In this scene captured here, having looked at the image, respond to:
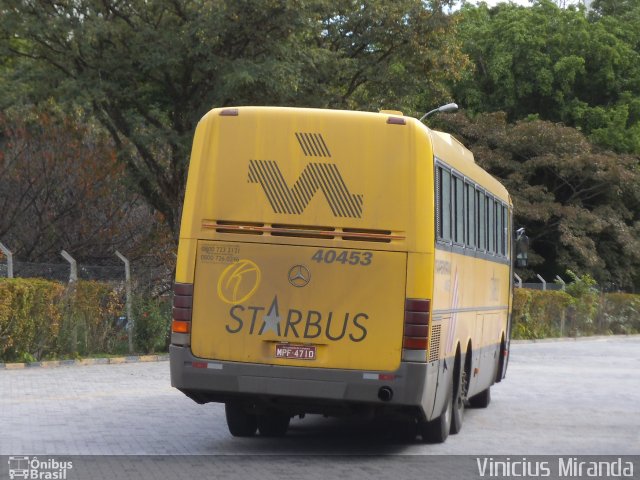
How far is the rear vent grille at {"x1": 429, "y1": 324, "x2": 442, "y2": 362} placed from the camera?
39.4 feet

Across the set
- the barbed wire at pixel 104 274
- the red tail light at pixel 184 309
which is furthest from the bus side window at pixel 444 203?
the barbed wire at pixel 104 274

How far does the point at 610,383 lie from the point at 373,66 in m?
11.0

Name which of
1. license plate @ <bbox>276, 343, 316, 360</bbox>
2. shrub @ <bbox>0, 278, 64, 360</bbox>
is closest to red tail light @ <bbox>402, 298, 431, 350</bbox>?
license plate @ <bbox>276, 343, 316, 360</bbox>

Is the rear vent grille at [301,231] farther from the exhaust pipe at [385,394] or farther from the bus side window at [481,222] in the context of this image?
the bus side window at [481,222]

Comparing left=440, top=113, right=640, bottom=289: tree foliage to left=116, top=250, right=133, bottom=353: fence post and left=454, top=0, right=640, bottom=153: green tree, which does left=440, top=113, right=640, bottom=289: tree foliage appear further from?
left=116, top=250, right=133, bottom=353: fence post

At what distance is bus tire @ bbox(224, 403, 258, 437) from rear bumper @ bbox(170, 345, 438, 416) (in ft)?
4.70

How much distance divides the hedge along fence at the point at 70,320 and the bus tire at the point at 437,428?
31.6 feet

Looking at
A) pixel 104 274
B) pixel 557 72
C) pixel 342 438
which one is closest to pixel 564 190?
pixel 557 72

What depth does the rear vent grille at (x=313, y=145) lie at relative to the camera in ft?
39.5

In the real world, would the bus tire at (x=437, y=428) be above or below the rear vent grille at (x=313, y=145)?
below

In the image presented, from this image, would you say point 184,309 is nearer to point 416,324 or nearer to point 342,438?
point 416,324

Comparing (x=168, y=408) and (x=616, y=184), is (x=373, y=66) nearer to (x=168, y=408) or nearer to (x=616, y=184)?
(x=168, y=408)

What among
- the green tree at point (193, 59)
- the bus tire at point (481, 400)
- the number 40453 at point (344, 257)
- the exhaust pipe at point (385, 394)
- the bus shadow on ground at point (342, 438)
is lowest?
the bus shadow on ground at point (342, 438)

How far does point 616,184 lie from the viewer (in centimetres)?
5219
